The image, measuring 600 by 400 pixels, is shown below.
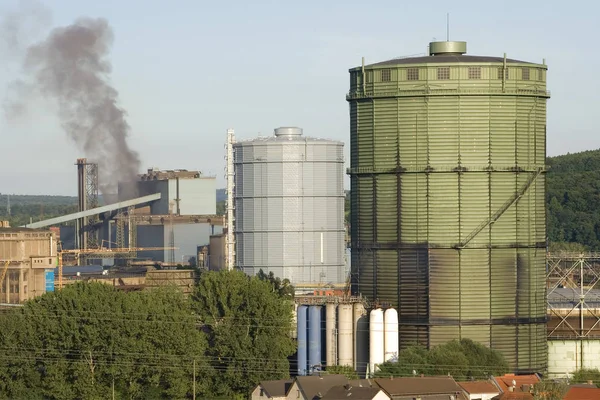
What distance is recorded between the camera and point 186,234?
486ft

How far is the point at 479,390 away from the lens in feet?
214

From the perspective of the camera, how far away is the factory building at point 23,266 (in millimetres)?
101438

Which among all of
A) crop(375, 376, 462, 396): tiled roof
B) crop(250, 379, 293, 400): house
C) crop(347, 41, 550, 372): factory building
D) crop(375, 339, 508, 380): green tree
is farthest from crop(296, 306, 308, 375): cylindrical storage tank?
crop(375, 376, 462, 396): tiled roof

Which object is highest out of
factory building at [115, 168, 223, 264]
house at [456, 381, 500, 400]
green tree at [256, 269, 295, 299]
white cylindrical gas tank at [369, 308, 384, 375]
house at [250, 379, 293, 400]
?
factory building at [115, 168, 223, 264]

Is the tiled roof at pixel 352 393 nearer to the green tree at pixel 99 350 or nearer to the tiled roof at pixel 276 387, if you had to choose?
the tiled roof at pixel 276 387

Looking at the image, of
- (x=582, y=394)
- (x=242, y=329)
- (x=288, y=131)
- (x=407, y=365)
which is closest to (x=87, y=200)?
(x=288, y=131)

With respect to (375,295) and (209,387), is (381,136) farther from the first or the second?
(209,387)

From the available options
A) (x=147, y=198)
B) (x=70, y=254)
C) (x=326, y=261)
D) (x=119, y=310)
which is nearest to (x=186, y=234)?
(x=147, y=198)

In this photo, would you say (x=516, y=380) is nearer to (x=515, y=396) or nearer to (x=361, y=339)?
(x=515, y=396)

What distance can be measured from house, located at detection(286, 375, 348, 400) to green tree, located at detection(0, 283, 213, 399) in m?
7.21

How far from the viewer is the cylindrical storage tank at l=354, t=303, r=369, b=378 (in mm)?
73312

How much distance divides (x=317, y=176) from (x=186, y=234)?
44201 millimetres

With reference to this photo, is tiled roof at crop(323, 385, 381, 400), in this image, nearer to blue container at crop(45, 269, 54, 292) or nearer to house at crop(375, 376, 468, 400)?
house at crop(375, 376, 468, 400)

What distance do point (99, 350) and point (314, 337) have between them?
10.6 meters
